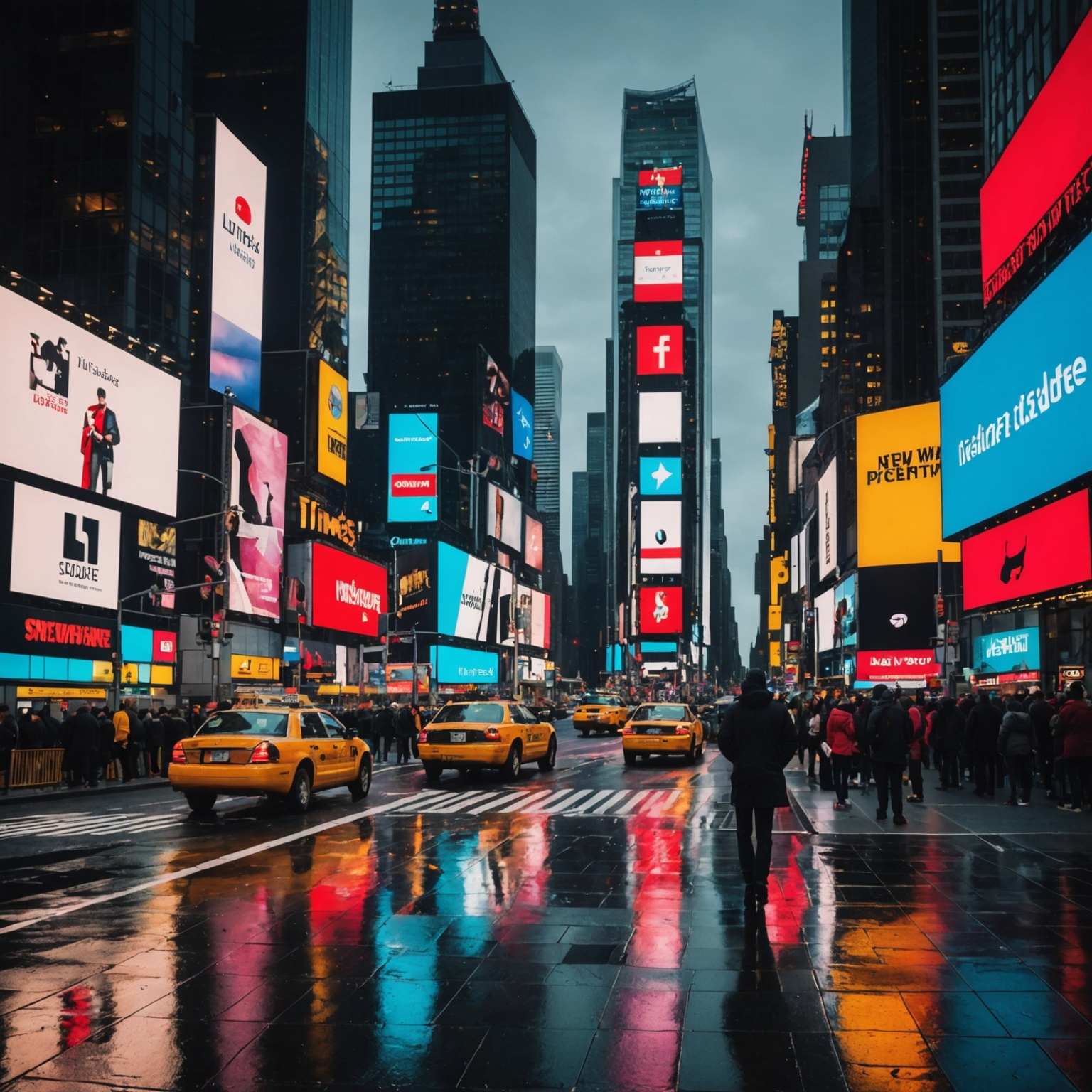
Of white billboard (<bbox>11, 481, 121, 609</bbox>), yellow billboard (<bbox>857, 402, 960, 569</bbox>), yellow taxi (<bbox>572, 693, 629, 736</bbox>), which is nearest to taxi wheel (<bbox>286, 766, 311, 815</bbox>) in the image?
white billboard (<bbox>11, 481, 121, 609</bbox>)

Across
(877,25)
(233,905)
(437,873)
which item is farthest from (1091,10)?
(877,25)

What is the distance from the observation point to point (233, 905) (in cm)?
934

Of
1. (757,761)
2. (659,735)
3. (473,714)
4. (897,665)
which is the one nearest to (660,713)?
(659,735)

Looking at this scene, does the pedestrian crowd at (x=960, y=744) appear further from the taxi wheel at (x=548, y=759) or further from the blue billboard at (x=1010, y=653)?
the blue billboard at (x=1010, y=653)

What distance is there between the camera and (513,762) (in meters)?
22.9

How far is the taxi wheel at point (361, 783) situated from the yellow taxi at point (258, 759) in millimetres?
827

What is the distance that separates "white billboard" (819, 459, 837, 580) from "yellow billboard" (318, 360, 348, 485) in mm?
37270

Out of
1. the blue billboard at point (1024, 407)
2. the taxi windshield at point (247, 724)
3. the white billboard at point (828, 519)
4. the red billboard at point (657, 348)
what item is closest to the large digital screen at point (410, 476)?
the red billboard at point (657, 348)

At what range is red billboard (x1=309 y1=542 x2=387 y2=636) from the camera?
8406 centimetres

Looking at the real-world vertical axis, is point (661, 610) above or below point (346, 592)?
above

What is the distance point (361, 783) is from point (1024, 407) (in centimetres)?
1644

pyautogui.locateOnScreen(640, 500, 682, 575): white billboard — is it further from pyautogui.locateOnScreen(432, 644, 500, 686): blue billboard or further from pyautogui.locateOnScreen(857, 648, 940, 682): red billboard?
pyautogui.locateOnScreen(857, 648, 940, 682): red billboard

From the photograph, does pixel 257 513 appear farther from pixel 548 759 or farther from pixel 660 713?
pixel 548 759

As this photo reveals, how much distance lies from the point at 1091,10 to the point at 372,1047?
26482 mm
